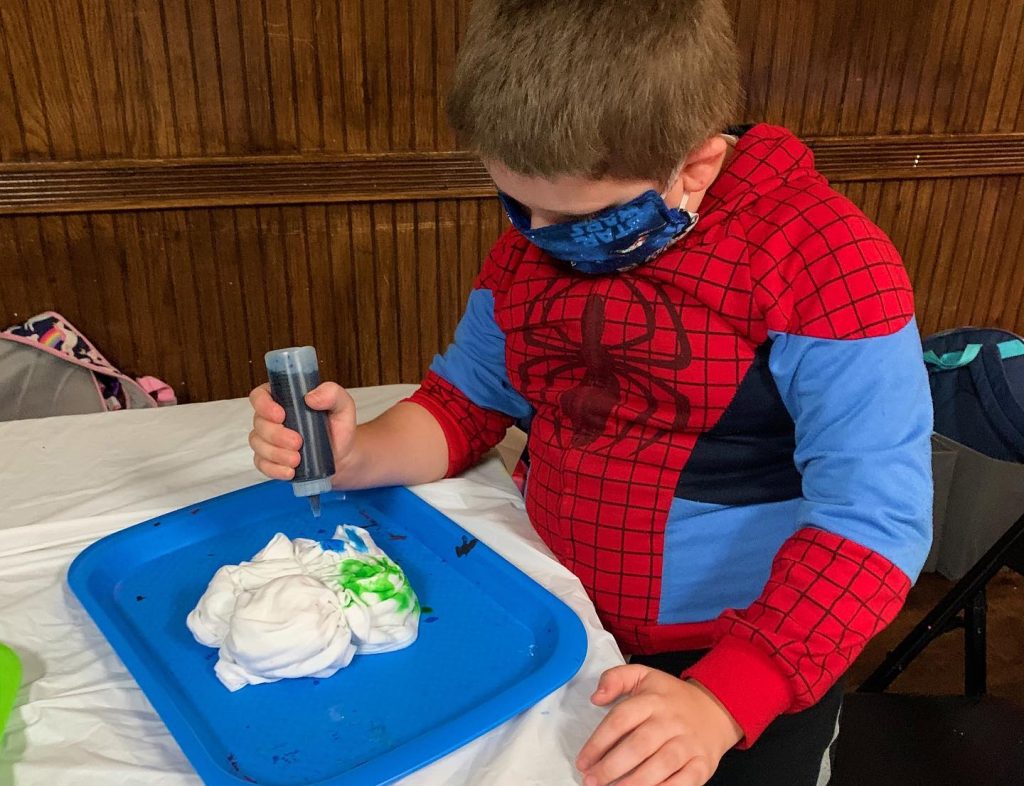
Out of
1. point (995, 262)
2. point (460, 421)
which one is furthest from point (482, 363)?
point (995, 262)

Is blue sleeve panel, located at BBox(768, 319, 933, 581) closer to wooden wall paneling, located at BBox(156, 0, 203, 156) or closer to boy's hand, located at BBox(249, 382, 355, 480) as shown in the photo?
boy's hand, located at BBox(249, 382, 355, 480)

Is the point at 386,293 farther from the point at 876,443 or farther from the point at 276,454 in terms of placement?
the point at 876,443

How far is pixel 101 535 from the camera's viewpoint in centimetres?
85

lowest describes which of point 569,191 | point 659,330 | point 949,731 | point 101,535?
point 949,731

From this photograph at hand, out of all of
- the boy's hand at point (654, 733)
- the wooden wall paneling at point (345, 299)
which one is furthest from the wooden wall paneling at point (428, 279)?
the boy's hand at point (654, 733)

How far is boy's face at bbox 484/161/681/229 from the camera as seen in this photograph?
67 centimetres

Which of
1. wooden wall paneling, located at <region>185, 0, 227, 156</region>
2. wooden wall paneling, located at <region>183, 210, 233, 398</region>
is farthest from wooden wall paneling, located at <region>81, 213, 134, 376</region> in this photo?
wooden wall paneling, located at <region>185, 0, 227, 156</region>

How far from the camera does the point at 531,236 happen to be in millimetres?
748

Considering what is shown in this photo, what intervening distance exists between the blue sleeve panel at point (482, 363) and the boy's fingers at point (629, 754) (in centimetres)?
47

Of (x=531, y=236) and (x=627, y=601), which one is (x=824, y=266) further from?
(x=627, y=601)

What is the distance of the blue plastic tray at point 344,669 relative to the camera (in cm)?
58

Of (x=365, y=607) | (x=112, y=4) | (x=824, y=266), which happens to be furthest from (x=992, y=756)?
(x=112, y=4)

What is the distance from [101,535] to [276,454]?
0.22m

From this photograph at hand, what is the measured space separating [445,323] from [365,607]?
3.84ft
